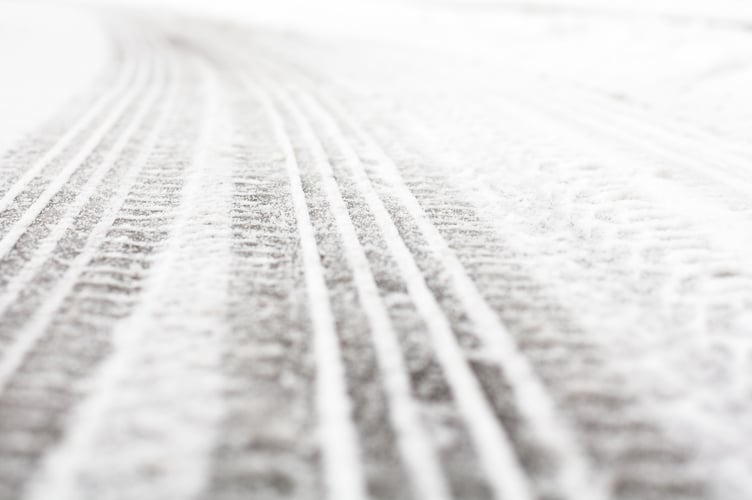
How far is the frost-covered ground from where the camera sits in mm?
2260

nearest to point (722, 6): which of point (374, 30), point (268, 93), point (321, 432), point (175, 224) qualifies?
point (374, 30)

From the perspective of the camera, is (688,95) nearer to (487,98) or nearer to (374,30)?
(487,98)

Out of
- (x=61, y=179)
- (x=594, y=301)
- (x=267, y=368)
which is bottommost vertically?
(x=267, y=368)

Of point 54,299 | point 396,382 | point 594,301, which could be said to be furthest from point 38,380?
point 594,301

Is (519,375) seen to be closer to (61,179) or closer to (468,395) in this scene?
(468,395)

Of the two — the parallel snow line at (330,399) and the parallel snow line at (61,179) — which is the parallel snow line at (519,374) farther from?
the parallel snow line at (61,179)

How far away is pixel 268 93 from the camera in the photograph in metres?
8.91

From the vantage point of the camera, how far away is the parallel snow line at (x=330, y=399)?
2170 millimetres

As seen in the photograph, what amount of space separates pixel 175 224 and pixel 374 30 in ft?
54.9

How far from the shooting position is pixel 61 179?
5070mm

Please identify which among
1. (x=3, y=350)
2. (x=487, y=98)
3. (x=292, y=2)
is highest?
(x=292, y=2)

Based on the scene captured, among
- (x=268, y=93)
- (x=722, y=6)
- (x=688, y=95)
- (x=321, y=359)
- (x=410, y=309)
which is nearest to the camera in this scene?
(x=321, y=359)

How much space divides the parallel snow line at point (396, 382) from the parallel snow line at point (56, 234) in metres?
1.79

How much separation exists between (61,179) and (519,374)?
4131 mm
